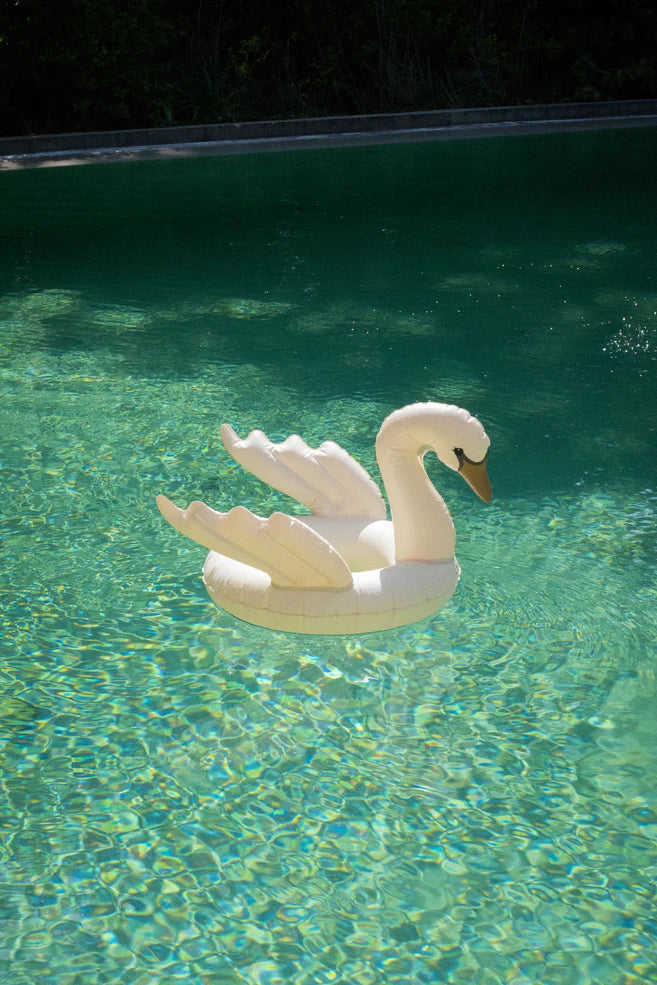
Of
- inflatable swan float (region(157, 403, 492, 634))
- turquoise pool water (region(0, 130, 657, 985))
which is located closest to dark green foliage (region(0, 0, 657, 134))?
turquoise pool water (region(0, 130, 657, 985))

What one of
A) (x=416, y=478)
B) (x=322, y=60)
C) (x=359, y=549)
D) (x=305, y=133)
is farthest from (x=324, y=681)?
(x=322, y=60)

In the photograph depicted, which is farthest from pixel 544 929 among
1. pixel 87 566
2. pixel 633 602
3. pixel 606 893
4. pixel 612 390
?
pixel 612 390

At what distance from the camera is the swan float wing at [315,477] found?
344 cm

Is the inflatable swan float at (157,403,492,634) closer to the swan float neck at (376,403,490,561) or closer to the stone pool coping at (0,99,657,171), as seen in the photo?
the swan float neck at (376,403,490,561)

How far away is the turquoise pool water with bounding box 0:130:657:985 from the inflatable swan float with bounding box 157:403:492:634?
0.22 metres

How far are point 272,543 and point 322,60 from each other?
479 inches

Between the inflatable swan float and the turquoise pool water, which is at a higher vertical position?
the inflatable swan float

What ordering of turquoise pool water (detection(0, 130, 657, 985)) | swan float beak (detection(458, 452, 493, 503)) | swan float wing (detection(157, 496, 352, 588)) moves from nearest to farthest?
turquoise pool water (detection(0, 130, 657, 985)) < swan float wing (detection(157, 496, 352, 588)) < swan float beak (detection(458, 452, 493, 503))

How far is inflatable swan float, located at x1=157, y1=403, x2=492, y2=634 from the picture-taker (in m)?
3.00

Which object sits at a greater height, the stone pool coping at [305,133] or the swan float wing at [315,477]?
the swan float wing at [315,477]

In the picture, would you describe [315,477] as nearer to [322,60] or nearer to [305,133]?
[305,133]

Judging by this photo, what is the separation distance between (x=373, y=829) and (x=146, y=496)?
2.15 m

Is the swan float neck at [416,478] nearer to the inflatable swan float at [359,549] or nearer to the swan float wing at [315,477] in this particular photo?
the inflatable swan float at [359,549]

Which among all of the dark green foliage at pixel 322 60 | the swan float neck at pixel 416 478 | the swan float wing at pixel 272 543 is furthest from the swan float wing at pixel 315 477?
the dark green foliage at pixel 322 60
